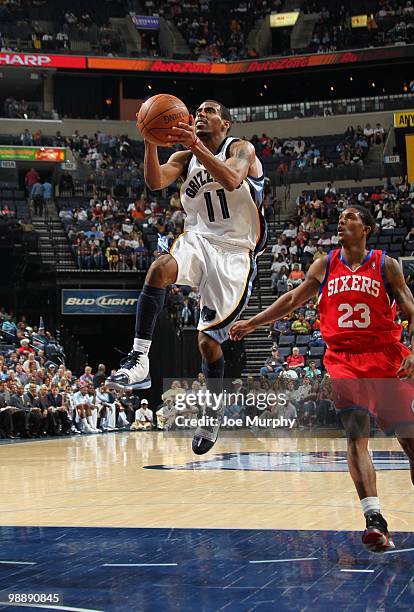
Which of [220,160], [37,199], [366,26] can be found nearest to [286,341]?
[37,199]

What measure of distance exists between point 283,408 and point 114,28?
24.3m

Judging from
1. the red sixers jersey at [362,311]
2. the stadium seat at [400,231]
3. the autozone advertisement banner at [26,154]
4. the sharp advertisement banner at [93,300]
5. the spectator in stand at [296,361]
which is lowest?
the spectator in stand at [296,361]

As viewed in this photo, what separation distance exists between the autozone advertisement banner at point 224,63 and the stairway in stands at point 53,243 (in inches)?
379

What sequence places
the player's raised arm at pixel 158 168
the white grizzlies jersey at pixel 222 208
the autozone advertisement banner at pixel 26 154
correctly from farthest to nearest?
the autozone advertisement banner at pixel 26 154 < the white grizzlies jersey at pixel 222 208 < the player's raised arm at pixel 158 168

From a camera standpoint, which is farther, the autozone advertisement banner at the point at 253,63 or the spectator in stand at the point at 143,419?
the autozone advertisement banner at the point at 253,63

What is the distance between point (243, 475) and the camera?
13.4m

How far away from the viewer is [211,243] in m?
6.65

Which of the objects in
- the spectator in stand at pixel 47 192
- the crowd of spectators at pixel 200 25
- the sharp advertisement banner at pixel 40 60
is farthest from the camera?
the crowd of spectators at pixel 200 25

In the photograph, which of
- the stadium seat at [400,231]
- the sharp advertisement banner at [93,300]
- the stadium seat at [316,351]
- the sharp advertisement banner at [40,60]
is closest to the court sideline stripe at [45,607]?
the stadium seat at [316,351]

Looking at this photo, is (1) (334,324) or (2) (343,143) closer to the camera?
(1) (334,324)

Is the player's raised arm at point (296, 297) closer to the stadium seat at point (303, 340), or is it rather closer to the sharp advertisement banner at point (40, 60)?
the stadium seat at point (303, 340)

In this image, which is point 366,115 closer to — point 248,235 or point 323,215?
point 323,215

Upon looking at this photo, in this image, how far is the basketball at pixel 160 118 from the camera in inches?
227

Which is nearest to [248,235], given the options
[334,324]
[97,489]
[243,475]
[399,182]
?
[334,324]
